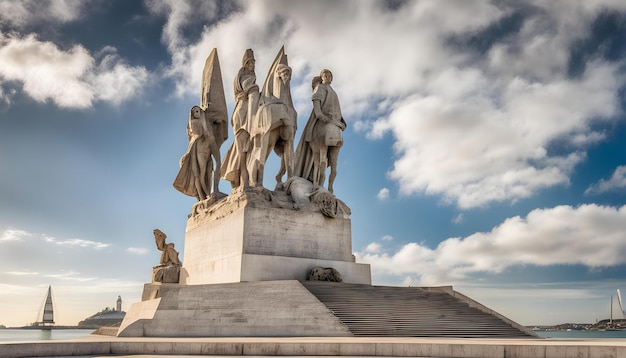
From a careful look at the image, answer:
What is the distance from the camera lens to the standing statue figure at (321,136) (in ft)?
59.3

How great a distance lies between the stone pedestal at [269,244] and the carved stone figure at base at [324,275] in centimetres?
48

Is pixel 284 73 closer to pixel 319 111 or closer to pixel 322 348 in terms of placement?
pixel 319 111

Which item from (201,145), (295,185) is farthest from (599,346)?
(201,145)

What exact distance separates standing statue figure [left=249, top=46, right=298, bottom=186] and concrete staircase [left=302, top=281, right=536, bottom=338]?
490 cm

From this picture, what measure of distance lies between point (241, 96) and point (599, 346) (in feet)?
44.6

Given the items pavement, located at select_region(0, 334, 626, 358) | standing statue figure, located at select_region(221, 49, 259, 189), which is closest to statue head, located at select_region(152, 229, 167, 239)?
standing statue figure, located at select_region(221, 49, 259, 189)

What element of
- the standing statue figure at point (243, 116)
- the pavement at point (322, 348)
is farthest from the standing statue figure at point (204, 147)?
the pavement at point (322, 348)

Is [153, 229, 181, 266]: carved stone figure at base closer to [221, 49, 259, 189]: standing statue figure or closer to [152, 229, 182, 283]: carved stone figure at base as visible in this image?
[152, 229, 182, 283]: carved stone figure at base

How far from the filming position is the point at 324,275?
15469mm

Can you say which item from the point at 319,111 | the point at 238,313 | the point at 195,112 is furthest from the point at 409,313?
the point at 195,112

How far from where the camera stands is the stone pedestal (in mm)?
15531

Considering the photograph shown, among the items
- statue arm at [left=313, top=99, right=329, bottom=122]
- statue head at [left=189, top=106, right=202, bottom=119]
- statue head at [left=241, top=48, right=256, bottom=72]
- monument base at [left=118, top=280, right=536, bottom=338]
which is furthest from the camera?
statue head at [left=189, top=106, right=202, bottom=119]

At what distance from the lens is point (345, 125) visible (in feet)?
60.6

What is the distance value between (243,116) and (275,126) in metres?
1.40
